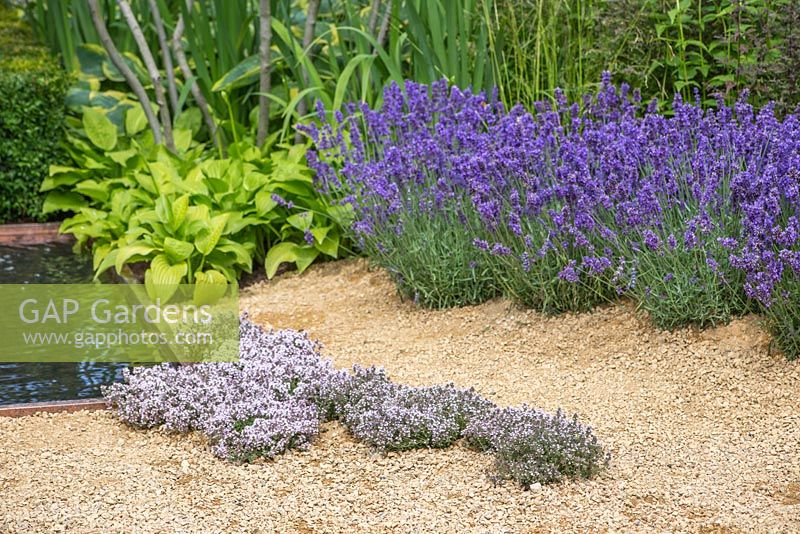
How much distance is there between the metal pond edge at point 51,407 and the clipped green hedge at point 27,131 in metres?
3.46

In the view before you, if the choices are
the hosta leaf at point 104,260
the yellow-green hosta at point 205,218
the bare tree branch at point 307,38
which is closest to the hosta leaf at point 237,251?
the yellow-green hosta at point 205,218

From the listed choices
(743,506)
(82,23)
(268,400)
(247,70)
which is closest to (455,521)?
(743,506)

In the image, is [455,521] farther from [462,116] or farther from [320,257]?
[320,257]

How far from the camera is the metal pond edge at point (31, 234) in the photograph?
683 centimetres

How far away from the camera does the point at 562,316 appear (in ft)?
14.5

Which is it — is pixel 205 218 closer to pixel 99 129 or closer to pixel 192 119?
pixel 99 129

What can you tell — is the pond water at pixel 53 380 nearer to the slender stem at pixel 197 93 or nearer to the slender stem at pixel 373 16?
the slender stem at pixel 197 93

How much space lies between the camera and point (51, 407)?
12.4ft

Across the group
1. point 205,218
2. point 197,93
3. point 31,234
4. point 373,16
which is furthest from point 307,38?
point 31,234

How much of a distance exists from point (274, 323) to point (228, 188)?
116 cm

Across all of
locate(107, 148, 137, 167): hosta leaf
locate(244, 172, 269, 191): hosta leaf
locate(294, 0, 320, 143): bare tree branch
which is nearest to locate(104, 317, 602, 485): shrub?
locate(244, 172, 269, 191): hosta leaf

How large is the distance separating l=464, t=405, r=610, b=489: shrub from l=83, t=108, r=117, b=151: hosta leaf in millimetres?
4454

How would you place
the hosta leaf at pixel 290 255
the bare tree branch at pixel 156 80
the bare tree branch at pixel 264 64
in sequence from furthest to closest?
the bare tree branch at pixel 156 80
the bare tree branch at pixel 264 64
the hosta leaf at pixel 290 255

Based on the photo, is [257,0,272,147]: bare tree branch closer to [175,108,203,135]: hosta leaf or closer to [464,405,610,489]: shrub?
[175,108,203,135]: hosta leaf
